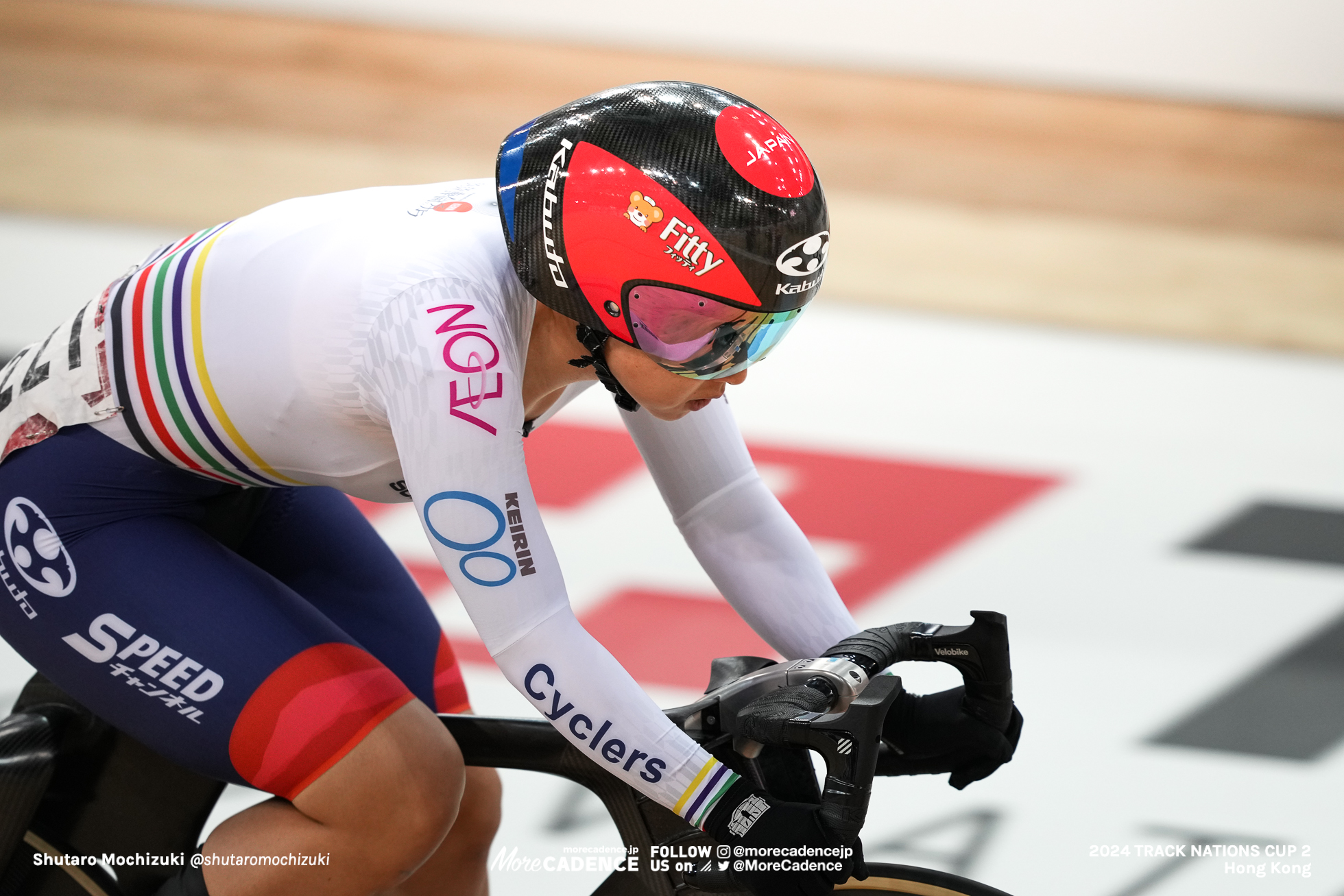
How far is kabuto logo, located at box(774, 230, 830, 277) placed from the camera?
1693 mm

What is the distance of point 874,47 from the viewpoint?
7.17 meters

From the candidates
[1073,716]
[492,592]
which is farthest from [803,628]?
[1073,716]

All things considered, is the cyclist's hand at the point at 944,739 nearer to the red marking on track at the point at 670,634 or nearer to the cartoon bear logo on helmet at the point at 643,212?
the cartoon bear logo on helmet at the point at 643,212

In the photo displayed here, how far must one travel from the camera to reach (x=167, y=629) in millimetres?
1898

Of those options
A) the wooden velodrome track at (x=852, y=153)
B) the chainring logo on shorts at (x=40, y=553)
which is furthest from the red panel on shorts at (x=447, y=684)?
the wooden velodrome track at (x=852, y=153)

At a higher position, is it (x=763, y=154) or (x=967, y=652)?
(x=763, y=154)

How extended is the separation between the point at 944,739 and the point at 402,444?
825mm

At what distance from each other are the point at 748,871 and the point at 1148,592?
7.00 ft

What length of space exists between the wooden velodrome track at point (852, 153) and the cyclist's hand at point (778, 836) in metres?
3.67

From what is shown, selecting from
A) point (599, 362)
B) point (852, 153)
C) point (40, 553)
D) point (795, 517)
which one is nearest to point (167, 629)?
point (40, 553)

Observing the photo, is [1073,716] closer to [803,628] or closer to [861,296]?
[803,628]

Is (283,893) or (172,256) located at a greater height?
(172,256)

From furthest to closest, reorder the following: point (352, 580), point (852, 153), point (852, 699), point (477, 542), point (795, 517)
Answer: point (852, 153)
point (795, 517)
point (352, 580)
point (852, 699)
point (477, 542)

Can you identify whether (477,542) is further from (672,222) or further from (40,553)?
(40,553)
